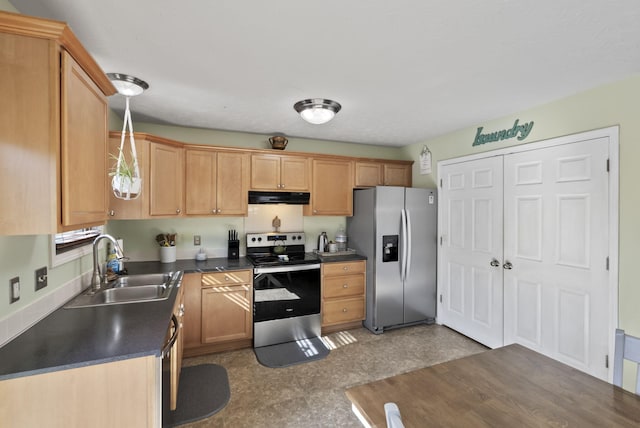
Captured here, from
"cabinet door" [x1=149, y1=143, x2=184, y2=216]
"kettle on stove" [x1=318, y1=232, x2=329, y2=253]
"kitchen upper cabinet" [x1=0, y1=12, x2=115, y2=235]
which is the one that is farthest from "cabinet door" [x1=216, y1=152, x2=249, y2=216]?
"kitchen upper cabinet" [x1=0, y1=12, x2=115, y2=235]

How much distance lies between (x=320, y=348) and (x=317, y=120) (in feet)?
7.76

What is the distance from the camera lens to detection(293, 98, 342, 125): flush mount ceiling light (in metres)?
2.54

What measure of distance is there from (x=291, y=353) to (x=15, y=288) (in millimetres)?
2296

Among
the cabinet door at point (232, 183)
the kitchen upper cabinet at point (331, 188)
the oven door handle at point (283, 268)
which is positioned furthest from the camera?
the kitchen upper cabinet at point (331, 188)

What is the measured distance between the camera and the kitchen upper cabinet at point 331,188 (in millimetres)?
3721

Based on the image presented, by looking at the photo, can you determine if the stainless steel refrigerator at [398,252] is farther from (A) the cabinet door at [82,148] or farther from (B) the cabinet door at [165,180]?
(A) the cabinet door at [82,148]

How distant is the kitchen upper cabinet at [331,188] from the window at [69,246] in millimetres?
2196

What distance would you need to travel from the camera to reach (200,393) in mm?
2398

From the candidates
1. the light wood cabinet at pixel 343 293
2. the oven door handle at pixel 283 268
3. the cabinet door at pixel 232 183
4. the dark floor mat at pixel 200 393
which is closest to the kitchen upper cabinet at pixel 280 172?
the cabinet door at pixel 232 183

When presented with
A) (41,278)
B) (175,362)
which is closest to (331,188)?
(175,362)

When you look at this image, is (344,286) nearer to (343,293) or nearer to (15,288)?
(343,293)

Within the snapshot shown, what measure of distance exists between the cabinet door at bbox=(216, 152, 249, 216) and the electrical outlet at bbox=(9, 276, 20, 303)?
1.92 meters

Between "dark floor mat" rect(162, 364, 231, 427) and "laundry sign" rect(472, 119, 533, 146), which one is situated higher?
"laundry sign" rect(472, 119, 533, 146)

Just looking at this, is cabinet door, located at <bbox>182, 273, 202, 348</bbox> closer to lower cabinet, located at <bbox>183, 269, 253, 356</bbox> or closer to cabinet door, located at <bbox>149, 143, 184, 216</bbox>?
lower cabinet, located at <bbox>183, 269, 253, 356</bbox>
